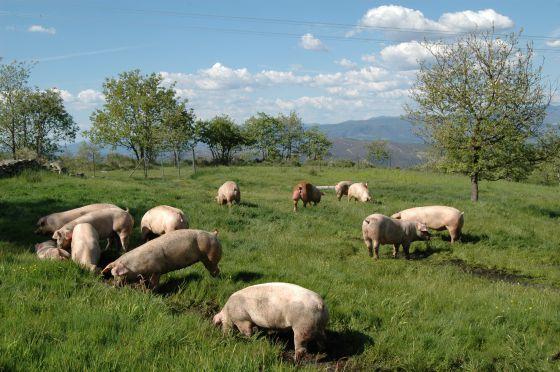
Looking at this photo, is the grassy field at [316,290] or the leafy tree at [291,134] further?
the leafy tree at [291,134]

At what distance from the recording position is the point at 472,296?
8383 mm

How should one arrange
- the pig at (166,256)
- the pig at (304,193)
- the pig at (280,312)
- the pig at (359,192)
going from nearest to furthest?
the pig at (280,312) < the pig at (166,256) < the pig at (304,193) < the pig at (359,192)

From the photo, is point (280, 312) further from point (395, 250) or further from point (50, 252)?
point (395, 250)

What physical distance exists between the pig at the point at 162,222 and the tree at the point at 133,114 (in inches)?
1205

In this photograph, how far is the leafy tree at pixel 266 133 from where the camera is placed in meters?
80.9

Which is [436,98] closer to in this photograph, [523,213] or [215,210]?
[523,213]

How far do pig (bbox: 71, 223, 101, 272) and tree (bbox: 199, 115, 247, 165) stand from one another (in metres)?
55.2

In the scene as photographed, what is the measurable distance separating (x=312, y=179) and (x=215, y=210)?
2036 cm

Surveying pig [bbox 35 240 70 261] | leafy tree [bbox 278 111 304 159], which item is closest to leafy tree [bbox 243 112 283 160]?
leafy tree [bbox 278 111 304 159]

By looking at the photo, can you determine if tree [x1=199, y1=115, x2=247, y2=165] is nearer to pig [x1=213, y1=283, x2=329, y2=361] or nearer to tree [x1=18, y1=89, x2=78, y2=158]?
tree [x1=18, y1=89, x2=78, y2=158]

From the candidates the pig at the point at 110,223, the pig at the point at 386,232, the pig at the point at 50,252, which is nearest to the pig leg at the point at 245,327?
the pig at the point at 50,252

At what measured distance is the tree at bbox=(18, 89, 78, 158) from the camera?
43844 millimetres

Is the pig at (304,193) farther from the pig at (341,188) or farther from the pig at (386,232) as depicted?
the pig at (386,232)

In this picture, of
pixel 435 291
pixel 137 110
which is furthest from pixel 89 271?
pixel 137 110
